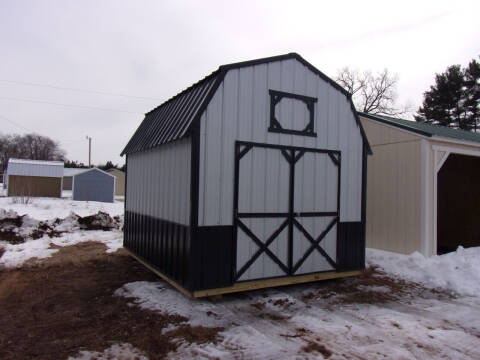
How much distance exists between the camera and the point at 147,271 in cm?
708

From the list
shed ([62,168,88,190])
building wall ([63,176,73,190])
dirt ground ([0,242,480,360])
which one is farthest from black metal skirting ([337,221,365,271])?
building wall ([63,176,73,190])

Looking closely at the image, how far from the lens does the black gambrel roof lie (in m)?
5.27

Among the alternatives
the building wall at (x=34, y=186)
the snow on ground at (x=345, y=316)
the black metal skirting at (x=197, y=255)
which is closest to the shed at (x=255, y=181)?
the black metal skirting at (x=197, y=255)

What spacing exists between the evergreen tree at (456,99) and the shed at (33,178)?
3336cm

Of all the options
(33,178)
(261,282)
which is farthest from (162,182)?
(33,178)

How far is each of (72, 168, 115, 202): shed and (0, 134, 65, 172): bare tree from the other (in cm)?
4110

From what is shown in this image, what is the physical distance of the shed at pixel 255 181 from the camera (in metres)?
5.23

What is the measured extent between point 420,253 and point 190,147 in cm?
599

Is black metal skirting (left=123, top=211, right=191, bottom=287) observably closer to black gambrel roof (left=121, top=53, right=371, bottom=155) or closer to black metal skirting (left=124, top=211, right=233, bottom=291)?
black metal skirting (left=124, top=211, right=233, bottom=291)

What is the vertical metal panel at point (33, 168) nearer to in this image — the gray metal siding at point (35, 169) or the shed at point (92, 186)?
the gray metal siding at point (35, 169)

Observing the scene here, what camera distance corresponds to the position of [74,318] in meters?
4.55

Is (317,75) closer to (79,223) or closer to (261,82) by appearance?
(261,82)

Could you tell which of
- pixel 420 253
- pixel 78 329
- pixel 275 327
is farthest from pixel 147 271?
pixel 420 253

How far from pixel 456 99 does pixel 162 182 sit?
33523mm
